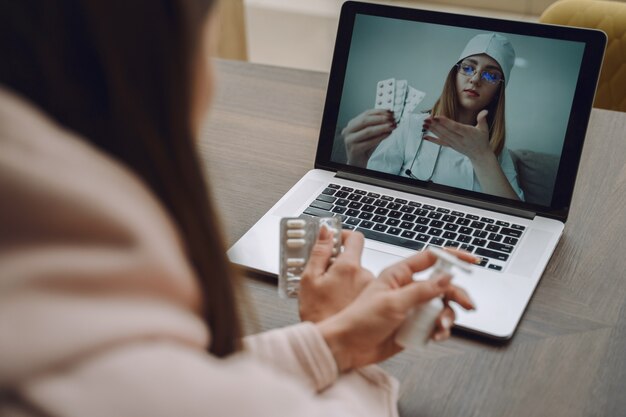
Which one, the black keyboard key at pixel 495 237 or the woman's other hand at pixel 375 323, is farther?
the black keyboard key at pixel 495 237

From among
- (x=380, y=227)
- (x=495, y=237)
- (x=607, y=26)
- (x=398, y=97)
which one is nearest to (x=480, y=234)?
(x=495, y=237)

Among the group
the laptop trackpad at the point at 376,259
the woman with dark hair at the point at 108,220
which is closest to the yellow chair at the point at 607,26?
the laptop trackpad at the point at 376,259

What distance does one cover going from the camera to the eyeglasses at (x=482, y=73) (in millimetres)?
929

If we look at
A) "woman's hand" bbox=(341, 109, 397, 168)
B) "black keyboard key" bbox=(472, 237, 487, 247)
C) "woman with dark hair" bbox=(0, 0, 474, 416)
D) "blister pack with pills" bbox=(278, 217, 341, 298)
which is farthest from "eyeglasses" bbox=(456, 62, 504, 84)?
"woman with dark hair" bbox=(0, 0, 474, 416)

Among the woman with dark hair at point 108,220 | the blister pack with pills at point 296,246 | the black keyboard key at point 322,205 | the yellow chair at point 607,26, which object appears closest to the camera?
the woman with dark hair at point 108,220

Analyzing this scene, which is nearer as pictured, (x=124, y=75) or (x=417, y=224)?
(x=124, y=75)

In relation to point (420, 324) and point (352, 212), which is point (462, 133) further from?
point (420, 324)

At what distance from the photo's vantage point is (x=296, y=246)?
2.39ft

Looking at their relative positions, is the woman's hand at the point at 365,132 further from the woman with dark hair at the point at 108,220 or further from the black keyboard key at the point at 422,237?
the woman with dark hair at the point at 108,220

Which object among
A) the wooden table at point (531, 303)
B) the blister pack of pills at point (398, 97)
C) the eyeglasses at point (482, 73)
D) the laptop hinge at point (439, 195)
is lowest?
the wooden table at point (531, 303)

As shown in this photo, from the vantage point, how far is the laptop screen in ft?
2.98

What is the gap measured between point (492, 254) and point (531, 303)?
9 cm

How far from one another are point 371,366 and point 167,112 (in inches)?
13.1

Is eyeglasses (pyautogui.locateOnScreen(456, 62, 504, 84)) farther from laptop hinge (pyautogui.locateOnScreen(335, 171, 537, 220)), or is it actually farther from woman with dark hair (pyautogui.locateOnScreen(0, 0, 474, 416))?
woman with dark hair (pyautogui.locateOnScreen(0, 0, 474, 416))
